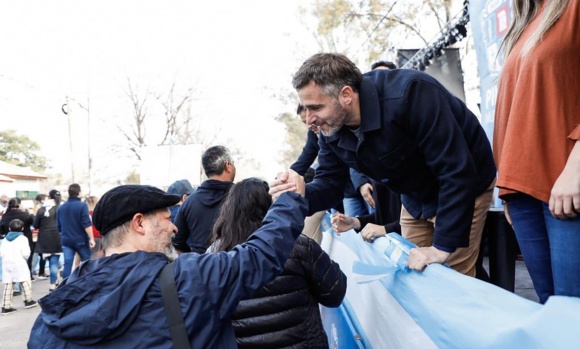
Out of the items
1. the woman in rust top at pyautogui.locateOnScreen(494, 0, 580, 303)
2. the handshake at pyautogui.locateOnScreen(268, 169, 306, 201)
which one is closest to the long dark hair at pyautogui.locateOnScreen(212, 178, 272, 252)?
the handshake at pyautogui.locateOnScreen(268, 169, 306, 201)

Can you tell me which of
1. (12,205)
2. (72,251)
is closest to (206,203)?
(72,251)

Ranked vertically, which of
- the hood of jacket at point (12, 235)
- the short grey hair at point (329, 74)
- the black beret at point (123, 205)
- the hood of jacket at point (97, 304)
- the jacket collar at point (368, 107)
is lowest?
the hood of jacket at point (12, 235)

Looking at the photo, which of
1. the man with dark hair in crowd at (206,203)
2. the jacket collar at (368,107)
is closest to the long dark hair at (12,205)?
the man with dark hair in crowd at (206,203)

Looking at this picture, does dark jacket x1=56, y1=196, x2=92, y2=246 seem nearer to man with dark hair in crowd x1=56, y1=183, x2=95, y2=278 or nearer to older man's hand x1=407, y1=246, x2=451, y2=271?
man with dark hair in crowd x1=56, y1=183, x2=95, y2=278

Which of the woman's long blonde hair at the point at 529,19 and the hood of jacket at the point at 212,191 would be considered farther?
the hood of jacket at the point at 212,191

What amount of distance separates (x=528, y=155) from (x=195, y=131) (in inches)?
1284

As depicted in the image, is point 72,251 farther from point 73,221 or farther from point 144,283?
point 144,283

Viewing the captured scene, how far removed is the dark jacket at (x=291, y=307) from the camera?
1950mm

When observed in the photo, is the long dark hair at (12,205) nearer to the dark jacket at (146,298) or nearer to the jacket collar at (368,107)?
the dark jacket at (146,298)

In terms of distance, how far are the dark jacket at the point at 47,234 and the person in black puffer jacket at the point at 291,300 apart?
302 inches

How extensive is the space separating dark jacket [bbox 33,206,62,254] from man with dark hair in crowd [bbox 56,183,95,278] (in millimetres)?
1031

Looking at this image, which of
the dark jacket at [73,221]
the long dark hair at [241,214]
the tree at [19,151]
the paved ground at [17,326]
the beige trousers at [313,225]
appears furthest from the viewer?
the tree at [19,151]

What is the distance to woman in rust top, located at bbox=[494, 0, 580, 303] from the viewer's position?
1.26 m

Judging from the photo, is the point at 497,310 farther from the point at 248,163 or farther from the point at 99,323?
the point at 248,163
